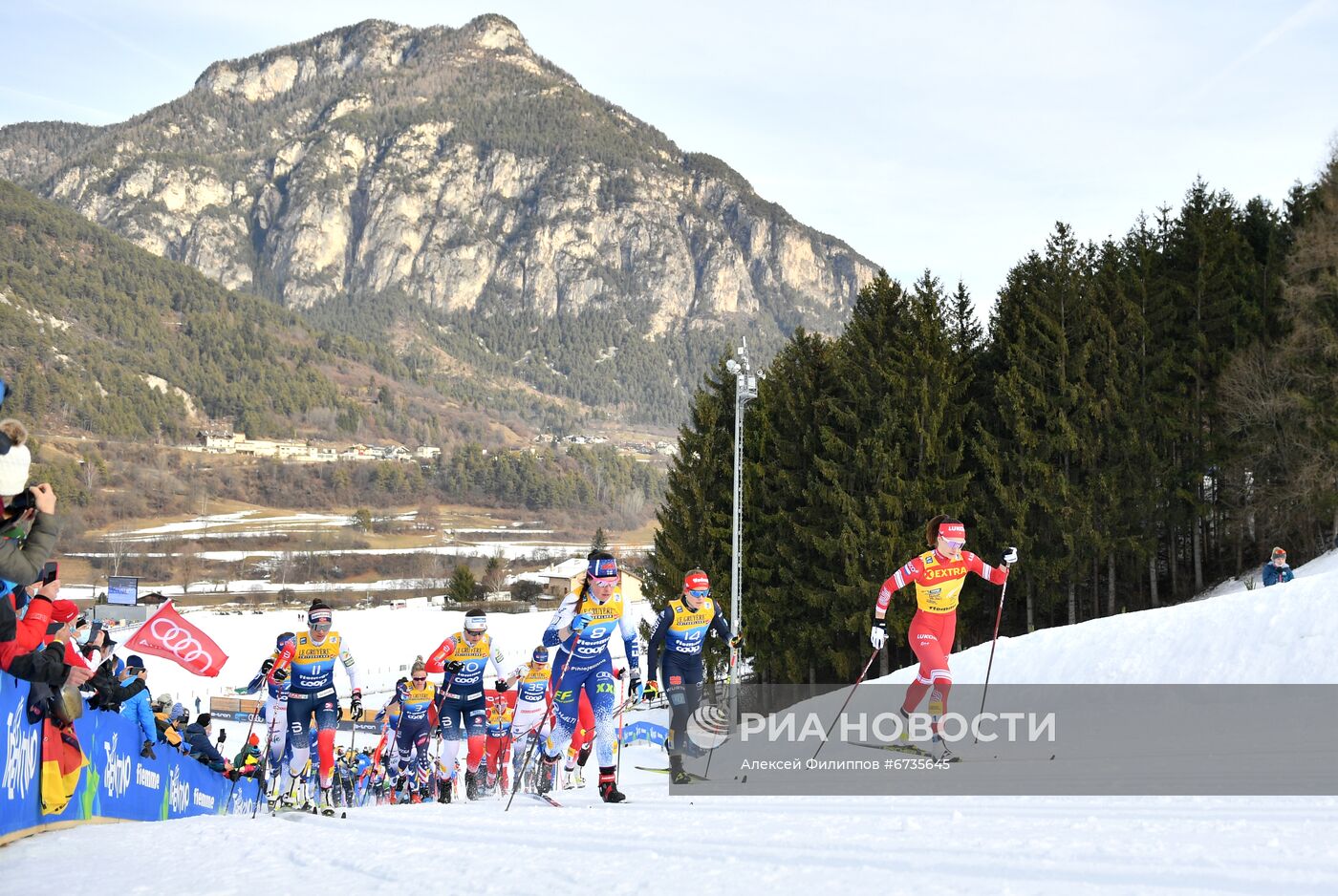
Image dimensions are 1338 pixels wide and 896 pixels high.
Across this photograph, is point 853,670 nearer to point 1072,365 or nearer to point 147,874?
point 1072,365

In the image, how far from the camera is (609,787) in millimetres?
9008

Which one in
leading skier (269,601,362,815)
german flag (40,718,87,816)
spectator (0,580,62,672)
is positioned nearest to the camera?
spectator (0,580,62,672)

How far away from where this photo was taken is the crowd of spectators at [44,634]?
4902 mm

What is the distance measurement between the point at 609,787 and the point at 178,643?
374 inches

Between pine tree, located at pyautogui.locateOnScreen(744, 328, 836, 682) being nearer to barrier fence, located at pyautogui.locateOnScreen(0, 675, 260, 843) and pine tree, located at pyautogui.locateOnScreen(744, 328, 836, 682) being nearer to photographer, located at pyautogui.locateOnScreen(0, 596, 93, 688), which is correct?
barrier fence, located at pyautogui.locateOnScreen(0, 675, 260, 843)

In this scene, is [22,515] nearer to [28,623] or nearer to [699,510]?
[28,623]

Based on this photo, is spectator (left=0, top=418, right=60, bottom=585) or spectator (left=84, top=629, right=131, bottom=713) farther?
spectator (left=84, top=629, right=131, bottom=713)

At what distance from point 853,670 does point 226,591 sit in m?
90.5

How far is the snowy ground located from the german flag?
1.29 ft

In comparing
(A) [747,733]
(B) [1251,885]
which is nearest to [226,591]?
(A) [747,733]

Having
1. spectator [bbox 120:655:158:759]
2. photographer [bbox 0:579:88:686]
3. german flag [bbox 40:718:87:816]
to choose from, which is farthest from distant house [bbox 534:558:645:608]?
photographer [bbox 0:579:88:686]

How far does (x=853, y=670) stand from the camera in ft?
100

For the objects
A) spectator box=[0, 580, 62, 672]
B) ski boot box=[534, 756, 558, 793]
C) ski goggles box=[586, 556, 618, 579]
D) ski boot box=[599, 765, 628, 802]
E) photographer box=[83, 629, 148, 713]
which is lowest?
ski boot box=[534, 756, 558, 793]

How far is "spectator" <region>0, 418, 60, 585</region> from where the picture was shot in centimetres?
483
